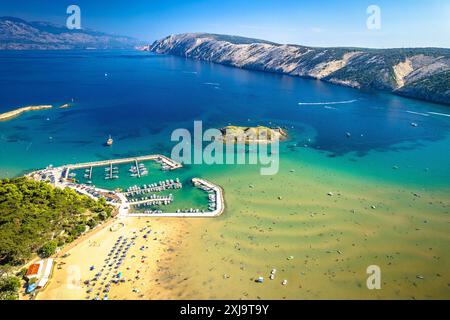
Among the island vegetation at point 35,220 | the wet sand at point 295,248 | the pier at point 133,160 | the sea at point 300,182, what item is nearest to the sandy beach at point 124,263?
the wet sand at point 295,248

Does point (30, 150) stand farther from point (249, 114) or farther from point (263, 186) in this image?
point (249, 114)

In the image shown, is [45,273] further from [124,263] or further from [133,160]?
[133,160]

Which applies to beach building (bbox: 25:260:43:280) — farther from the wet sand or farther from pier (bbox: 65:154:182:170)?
Result: pier (bbox: 65:154:182:170)

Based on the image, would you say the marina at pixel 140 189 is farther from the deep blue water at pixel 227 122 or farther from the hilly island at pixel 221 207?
the deep blue water at pixel 227 122

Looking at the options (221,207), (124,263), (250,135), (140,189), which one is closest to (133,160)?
(140,189)

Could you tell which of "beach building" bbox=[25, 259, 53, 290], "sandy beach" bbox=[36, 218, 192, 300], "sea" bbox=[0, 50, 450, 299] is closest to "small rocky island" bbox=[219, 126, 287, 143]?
"sea" bbox=[0, 50, 450, 299]
